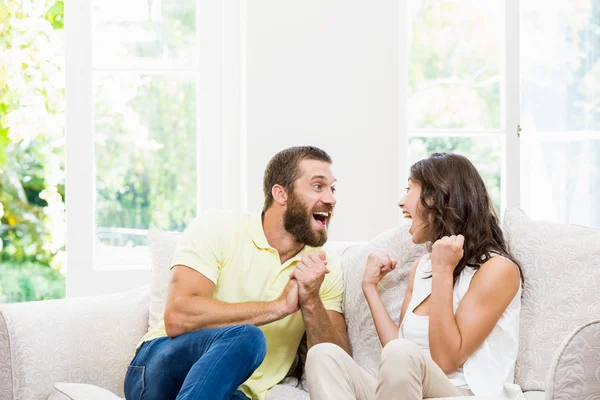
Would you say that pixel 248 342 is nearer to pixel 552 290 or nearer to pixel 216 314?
pixel 216 314

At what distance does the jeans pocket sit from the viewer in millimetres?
2088

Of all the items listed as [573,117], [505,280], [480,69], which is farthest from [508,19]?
[505,280]

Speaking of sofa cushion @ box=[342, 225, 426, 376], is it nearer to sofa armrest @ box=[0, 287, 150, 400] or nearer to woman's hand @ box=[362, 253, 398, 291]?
woman's hand @ box=[362, 253, 398, 291]

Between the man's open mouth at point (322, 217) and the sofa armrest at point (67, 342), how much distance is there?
0.60 meters

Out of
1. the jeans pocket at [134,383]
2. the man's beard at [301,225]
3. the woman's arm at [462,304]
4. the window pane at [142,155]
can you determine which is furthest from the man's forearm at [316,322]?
the window pane at [142,155]

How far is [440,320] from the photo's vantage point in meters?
1.97

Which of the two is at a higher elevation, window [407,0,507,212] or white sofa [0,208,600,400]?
window [407,0,507,212]

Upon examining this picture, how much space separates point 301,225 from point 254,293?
0.24 m

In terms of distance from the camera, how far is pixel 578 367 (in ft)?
5.47

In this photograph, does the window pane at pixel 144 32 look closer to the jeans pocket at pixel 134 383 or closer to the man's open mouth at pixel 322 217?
the man's open mouth at pixel 322 217

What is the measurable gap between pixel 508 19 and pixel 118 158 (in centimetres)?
182

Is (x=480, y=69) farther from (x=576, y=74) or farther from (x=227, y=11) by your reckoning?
(x=227, y=11)

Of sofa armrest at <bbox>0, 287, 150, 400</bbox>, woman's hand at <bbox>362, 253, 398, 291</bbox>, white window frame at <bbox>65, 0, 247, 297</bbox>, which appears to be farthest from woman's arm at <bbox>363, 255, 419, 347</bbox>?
white window frame at <bbox>65, 0, 247, 297</bbox>

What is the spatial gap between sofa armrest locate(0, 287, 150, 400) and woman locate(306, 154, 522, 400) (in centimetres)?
71
